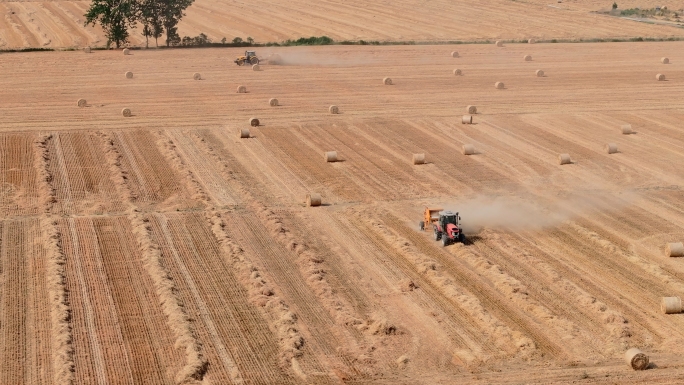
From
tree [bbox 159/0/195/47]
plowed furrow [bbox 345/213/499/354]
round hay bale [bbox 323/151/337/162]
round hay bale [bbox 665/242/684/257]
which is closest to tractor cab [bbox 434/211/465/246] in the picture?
plowed furrow [bbox 345/213/499/354]

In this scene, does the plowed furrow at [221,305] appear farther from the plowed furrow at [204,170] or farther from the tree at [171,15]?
the tree at [171,15]

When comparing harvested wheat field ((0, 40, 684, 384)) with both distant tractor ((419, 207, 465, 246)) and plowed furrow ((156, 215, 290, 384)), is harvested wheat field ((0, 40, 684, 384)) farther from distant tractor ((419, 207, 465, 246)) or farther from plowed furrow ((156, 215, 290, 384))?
distant tractor ((419, 207, 465, 246))

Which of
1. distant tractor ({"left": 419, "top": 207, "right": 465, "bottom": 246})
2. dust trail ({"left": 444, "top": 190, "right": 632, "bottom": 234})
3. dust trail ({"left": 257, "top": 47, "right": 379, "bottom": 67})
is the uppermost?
distant tractor ({"left": 419, "top": 207, "right": 465, "bottom": 246})

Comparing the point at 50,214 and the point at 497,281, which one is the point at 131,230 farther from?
the point at 497,281

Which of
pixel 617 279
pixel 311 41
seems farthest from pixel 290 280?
pixel 311 41

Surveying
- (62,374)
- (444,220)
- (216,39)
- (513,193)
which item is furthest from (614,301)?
(216,39)

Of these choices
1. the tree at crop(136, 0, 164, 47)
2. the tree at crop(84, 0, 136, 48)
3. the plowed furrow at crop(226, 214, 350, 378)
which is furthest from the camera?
the tree at crop(136, 0, 164, 47)

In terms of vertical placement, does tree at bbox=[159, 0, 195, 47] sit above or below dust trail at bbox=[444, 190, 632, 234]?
below

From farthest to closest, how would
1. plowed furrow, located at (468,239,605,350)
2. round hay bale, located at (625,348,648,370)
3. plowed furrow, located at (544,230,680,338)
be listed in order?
plowed furrow, located at (544,230,680,338)
plowed furrow, located at (468,239,605,350)
round hay bale, located at (625,348,648,370)
